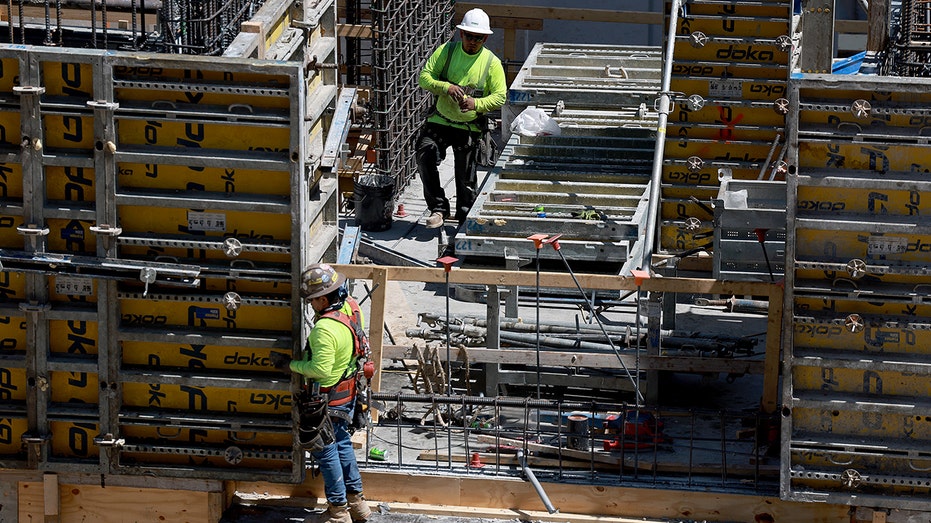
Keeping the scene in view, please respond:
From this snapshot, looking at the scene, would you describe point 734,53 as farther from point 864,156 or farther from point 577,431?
point 577,431

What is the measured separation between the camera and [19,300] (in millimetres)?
10141

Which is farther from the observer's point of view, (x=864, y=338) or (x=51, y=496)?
(x=51, y=496)

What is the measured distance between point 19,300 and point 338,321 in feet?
6.97

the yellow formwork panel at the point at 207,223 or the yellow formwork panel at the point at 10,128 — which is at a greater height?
the yellow formwork panel at the point at 10,128

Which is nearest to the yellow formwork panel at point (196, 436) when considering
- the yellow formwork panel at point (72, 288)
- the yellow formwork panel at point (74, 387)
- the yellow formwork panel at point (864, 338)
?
the yellow formwork panel at point (74, 387)

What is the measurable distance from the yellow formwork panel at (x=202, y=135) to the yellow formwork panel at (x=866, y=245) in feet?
11.2

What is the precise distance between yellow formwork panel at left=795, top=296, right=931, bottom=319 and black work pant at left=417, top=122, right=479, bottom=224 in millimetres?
5694

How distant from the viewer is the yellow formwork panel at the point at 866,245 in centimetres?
980

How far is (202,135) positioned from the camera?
9.91 meters

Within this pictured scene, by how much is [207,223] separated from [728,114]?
21.5 ft

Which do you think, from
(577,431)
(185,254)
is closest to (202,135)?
(185,254)

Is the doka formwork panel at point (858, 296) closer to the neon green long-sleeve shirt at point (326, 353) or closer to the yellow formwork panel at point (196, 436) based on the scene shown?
the neon green long-sleeve shirt at point (326, 353)

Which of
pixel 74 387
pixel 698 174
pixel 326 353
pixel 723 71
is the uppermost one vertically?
pixel 723 71

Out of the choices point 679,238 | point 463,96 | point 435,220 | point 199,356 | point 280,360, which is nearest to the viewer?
point 280,360
